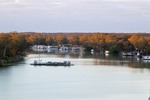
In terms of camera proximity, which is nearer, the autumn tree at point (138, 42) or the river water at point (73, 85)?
the river water at point (73, 85)

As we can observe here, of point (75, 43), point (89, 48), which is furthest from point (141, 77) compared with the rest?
point (75, 43)

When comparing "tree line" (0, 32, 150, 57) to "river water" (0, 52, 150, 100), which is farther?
"tree line" (0, 32, 150, 57)

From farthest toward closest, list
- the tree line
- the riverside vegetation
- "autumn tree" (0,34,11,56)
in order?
the tree line < the riverside vegetation < "autumn tree" (0,34,11,56)

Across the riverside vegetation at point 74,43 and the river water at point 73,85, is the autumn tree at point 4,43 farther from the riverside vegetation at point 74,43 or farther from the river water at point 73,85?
the river water at point 73,85

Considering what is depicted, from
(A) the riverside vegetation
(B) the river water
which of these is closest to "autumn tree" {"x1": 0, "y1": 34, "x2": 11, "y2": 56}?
(A) the riverside vegetation

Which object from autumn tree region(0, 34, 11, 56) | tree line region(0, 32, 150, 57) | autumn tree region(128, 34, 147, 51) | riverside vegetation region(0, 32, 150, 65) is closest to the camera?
Answer: autumn tree region(0, 34, 11, 56)

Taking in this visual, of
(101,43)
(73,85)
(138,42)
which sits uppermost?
(138,42)

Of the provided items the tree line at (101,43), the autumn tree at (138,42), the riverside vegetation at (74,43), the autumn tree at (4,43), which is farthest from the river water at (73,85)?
the autumn tree at (138,42)

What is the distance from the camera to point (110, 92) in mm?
23594

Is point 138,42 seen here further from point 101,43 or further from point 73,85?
point 73,85

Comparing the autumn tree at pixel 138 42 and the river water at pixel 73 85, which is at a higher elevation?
the autumn tree at pixel 138 42

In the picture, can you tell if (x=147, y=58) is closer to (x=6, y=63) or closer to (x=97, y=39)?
(x=6, y=63)

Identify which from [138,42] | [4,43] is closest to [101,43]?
[138,42]

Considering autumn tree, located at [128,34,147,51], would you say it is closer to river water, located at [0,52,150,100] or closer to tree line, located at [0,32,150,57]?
tree line, located at [0,32,150,57]
